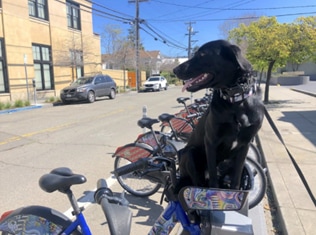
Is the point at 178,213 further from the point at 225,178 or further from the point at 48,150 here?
the point at 48,150

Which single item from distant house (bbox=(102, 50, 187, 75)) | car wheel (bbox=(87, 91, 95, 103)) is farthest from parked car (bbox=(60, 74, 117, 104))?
distant house (bbox=(102, 50, 187, 75))

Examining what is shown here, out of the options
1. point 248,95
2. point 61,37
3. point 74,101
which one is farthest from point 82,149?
point 61,37

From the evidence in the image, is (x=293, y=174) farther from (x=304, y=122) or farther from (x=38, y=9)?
(x=38, y=9)

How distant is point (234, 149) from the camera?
2.33 m

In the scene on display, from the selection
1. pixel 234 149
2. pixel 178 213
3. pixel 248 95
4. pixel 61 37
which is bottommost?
pixel 178 213

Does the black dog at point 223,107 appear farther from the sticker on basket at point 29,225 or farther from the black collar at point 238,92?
the sticker on basket at point 29,225

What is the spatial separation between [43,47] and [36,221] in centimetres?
2296

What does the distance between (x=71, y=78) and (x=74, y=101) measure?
22.5 feet

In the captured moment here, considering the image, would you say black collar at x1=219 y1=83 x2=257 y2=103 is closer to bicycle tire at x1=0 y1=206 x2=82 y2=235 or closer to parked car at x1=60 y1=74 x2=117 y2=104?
bicycle tire at x1=0 y1=206 x2=82 y2=235

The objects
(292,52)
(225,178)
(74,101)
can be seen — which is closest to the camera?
(225,178)

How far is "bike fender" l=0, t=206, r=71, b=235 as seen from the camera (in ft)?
6.64

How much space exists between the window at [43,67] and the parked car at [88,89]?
421cm

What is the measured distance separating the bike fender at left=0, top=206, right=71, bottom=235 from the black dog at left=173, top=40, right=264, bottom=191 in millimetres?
944

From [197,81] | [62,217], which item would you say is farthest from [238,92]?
Result: [62,217]
